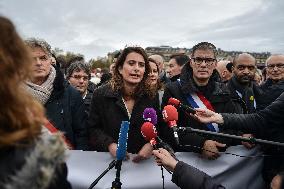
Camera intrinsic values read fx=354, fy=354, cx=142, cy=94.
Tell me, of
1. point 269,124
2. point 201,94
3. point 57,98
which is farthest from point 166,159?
point 57,98

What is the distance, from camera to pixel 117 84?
4320mm

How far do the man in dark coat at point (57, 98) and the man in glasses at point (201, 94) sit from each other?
107 centimetres

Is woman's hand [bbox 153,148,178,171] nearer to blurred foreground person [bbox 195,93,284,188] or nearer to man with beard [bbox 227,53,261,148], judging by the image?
blurred foreground person [bbox 195,93,284,188]

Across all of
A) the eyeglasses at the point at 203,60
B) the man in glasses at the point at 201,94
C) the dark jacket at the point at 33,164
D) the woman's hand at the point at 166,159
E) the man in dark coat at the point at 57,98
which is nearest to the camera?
the dark jacket at the point at 33,164

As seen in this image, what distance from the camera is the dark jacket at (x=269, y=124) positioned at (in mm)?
3603

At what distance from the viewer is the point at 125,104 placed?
414cm

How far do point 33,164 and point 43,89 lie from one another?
8.81 ft

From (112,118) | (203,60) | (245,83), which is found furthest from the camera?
(245,83)

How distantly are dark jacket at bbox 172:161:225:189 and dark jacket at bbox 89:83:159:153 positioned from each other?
4.87ft

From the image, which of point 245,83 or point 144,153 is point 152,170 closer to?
point 144,153

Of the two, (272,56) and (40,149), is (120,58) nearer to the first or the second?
(40,149)

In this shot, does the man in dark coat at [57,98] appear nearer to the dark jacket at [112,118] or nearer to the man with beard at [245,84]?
the dark jacket at [112,118]

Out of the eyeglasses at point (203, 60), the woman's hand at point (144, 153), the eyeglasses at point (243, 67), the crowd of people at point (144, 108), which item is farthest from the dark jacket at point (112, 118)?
the eyeglasses at point (243, 67)

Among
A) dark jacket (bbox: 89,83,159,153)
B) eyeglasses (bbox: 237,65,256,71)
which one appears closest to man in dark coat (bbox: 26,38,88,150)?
dark jacket (bbox: 89,83,159,153)
